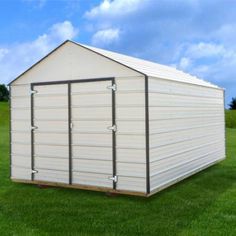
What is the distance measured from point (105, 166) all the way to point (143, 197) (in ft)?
3.33

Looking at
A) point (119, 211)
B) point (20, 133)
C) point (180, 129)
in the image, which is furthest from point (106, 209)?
point (20, 133)

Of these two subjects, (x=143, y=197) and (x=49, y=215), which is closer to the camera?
(x=49, y=215)

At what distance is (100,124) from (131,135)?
0.81m

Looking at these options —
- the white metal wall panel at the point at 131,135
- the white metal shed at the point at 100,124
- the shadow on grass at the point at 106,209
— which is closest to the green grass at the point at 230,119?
the white metal shed at the point at 100,124

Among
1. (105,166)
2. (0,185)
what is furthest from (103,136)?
(0,185)

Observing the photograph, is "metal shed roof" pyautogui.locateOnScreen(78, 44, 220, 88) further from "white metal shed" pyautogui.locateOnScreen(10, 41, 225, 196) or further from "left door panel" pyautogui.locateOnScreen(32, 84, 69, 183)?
"left door panel" pyautogui.locateOnScreen(32, 84, 69, 183)

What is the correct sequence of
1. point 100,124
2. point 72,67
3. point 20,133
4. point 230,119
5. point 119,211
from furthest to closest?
point 230,119 < point 20,133 < point 72,67 < point 100,124 < point 119,211

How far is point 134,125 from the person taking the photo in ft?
26.4

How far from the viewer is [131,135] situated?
8109mm

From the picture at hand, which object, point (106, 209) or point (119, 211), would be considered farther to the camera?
point (106, 209)

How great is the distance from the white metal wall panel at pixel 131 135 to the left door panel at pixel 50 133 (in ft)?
4.76

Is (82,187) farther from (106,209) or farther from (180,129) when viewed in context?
(180,129)

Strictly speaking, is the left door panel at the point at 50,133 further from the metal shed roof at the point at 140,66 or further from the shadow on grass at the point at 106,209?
the metal shed roof at the point at 140,66

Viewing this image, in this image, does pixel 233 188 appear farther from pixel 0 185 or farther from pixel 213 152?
pixel 0 185
